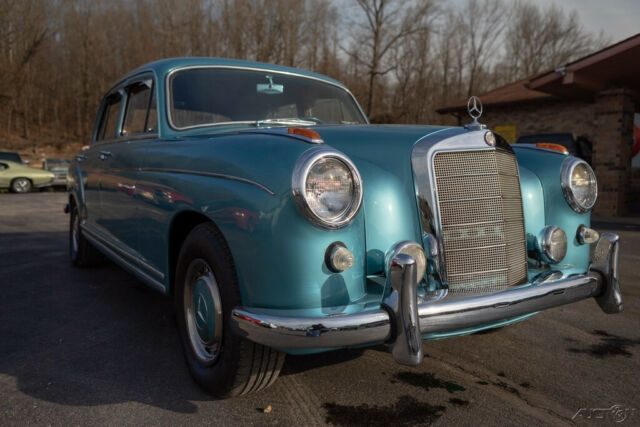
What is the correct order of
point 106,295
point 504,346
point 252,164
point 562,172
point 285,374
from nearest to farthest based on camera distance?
point 252,164
point 285,374
point 562,172
point 504,346
point 106,295

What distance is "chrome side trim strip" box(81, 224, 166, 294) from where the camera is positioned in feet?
9.22

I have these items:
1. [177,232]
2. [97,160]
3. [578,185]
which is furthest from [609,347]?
[97,160]

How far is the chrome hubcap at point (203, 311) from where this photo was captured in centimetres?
219

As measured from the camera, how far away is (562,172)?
2740mm

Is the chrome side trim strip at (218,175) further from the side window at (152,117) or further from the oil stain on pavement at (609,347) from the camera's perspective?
the oil stain on pavement at (609,347)

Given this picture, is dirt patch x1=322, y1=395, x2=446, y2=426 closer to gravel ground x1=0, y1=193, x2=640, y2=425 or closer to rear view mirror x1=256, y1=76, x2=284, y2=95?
gravel ground x1=0, y1=193, x2=640, y2=425

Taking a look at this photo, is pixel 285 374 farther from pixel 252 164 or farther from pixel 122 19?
pixel 122 19

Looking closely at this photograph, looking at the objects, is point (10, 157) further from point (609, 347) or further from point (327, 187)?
point (609, 347)

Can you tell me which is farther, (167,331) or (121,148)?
(121,148)

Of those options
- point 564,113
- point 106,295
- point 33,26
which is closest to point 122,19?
point 33,26

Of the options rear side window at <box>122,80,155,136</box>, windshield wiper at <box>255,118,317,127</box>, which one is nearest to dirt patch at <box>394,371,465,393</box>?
windshield wiper at <box>255,118,317,127</box>

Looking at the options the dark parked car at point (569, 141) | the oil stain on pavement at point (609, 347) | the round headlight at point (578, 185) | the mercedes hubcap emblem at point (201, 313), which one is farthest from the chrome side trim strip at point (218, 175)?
the dark parked car at point (569, 141)

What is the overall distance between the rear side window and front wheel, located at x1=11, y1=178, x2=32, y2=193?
50.9 feet

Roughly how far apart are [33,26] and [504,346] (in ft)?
105
